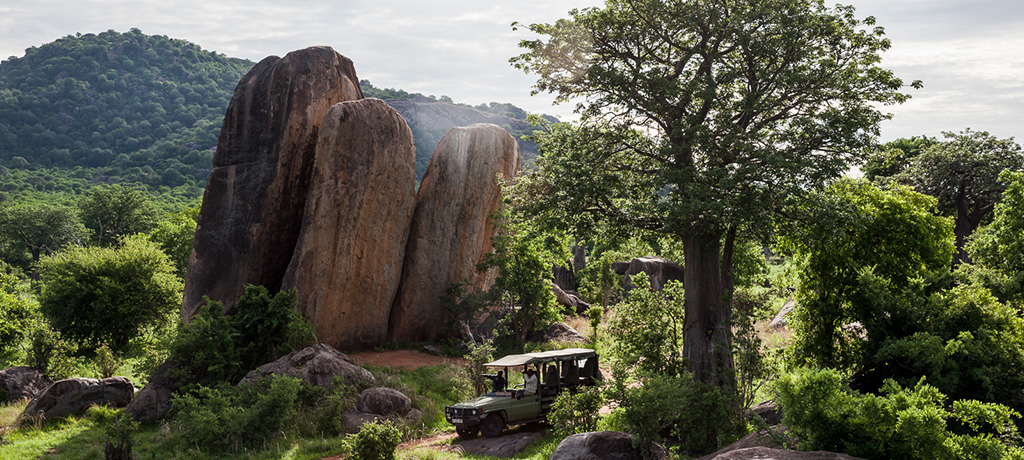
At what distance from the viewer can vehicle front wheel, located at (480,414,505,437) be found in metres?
14.2

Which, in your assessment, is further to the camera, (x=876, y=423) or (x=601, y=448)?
(x=601, y=448)

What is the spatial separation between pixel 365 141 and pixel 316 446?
41.4 ft

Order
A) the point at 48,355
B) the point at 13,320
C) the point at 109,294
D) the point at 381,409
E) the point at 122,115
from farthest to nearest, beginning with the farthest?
the point at 122,115
the point at 109,294
the point at 13,320
the point at 48,355
the point at 381,409

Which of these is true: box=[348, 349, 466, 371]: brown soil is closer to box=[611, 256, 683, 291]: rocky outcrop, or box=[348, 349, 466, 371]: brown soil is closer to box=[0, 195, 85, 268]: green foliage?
box=[611, 256, 683, 291]: rocky outcrop

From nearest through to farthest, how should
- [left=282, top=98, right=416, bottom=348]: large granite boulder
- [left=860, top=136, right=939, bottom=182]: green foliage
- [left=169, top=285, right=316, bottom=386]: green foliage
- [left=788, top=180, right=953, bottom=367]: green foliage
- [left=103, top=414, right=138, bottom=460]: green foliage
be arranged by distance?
1. [left=788, top=180, right=953, bottom=367]: green foliage
2. [left=103, top=414, right=138, bottom=460]: green foliage
3. [left=169, top=285, right=316, bottom=386]: green foliage
4. [left=282, top=98, right=416, bottom=348]: large granite boulder
5. [left=860, top=136, right=939, bottom=182]: green foliage

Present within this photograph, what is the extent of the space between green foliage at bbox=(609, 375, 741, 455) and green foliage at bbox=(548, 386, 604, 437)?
0.75 meters

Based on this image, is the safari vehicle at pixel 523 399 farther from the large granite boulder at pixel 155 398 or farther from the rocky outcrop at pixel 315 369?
the large granite boulder at pixel 155 398

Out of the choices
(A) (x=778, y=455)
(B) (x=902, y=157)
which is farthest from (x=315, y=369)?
(B) (x=902, y=157)

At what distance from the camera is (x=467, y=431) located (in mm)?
14336

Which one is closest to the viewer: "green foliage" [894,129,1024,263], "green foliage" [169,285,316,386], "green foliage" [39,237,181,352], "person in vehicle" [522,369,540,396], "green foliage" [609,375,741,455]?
"green foliage" [609,375,741,455]

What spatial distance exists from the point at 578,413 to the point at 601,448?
2.75m

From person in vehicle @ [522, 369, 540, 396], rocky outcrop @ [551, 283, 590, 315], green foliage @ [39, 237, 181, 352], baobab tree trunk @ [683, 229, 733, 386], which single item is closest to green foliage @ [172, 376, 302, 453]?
person in vehicle @ [522, 369, 540, 396]

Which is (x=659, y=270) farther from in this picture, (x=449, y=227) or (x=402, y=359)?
(x=402, y=359)

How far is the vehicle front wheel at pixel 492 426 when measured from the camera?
46.5ft
